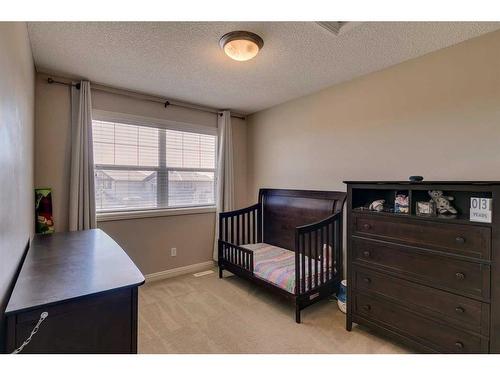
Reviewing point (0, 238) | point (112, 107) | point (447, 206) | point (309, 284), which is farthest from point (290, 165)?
point (0, 238)

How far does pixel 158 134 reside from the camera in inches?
127

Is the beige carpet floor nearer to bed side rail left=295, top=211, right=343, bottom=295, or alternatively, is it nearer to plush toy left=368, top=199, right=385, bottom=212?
bed side rail left=295, top=211, right=343, bottom=295

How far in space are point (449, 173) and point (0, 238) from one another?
272 cm

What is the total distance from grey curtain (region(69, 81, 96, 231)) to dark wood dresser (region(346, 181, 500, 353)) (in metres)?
2.52

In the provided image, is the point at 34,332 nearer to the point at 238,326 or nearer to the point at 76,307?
the point at 76,307

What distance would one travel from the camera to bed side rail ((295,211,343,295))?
7.39 feet

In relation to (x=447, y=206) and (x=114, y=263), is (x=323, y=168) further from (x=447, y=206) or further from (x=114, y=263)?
(x=114, y=263)

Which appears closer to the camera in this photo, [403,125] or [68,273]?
[68,273]

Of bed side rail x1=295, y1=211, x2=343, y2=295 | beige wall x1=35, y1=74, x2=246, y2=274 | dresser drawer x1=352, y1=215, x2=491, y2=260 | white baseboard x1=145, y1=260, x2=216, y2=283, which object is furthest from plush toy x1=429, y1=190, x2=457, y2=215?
white baseboard x1=145, y1=260, x2=216, y2=283

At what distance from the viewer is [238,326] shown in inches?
85.7

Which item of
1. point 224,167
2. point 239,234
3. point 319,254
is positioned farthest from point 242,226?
point 319,254

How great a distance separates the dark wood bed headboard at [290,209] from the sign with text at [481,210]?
1.16 metres

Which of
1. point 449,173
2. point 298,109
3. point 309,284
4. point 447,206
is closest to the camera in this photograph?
point 447,206

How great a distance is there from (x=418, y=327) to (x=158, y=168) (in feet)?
9.88
